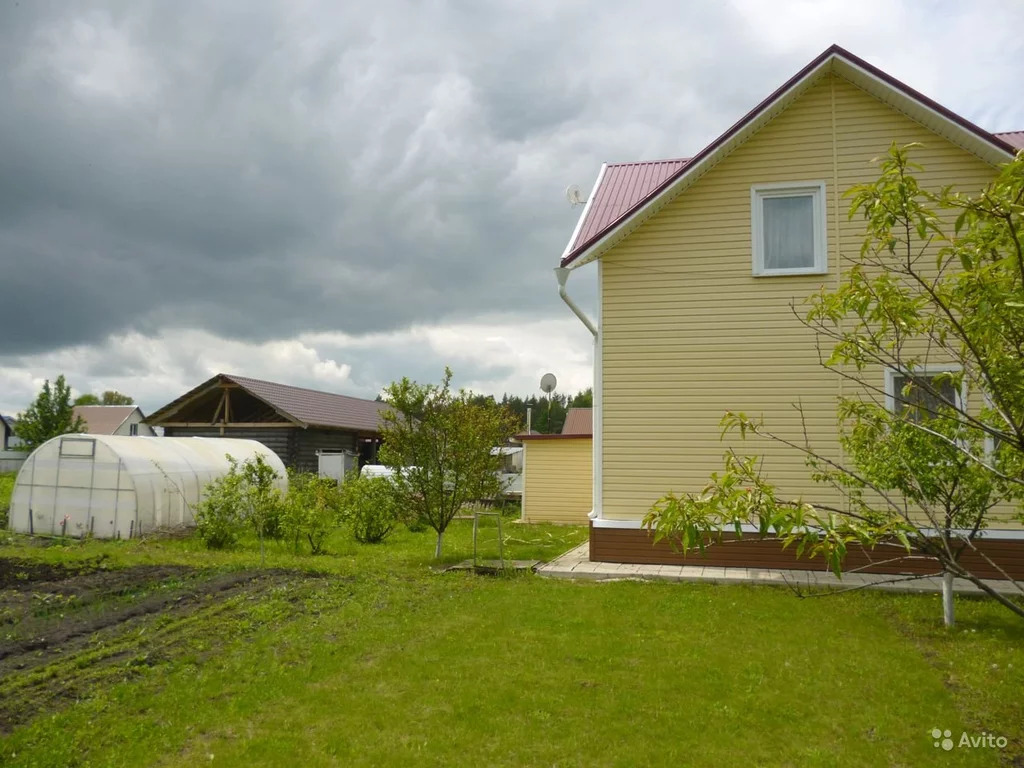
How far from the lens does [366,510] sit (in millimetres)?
15391

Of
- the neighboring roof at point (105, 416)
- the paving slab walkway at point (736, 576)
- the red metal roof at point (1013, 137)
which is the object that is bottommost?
the paving slab walkway at point (736, 576)

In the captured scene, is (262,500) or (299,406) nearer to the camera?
(262,500)

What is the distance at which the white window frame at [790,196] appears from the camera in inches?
445

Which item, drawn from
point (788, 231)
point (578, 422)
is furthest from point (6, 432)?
point (788, 231)

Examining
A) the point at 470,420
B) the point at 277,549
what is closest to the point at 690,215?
the point at 470,420

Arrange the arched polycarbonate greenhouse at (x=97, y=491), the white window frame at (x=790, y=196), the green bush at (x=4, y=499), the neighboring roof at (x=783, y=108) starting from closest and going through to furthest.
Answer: the neighboring roof at (x=783, y=108) → the white window frame at (x=790, y=196) → the arched polycarbonate greenhouse at (x=97, y=491) → the green bush at (x=4, y=499)

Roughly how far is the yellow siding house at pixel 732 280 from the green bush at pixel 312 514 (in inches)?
219

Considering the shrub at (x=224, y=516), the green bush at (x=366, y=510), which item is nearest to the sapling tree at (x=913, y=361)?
the green bush at (x=366, y=510)

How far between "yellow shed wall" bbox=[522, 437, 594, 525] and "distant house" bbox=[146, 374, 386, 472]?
896 centimetres

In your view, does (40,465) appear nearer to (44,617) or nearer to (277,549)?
(277,549)

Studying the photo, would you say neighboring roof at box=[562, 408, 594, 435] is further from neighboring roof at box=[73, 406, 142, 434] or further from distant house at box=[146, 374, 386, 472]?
neighboring roof at box=[73, 406, 142, 434]

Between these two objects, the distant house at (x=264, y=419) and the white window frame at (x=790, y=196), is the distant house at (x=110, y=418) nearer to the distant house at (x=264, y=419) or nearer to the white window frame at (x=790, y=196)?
the distant house at (x=264, y=419)

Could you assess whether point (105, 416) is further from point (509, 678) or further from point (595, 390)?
point (509, 678)

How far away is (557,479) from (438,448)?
8642 mm
